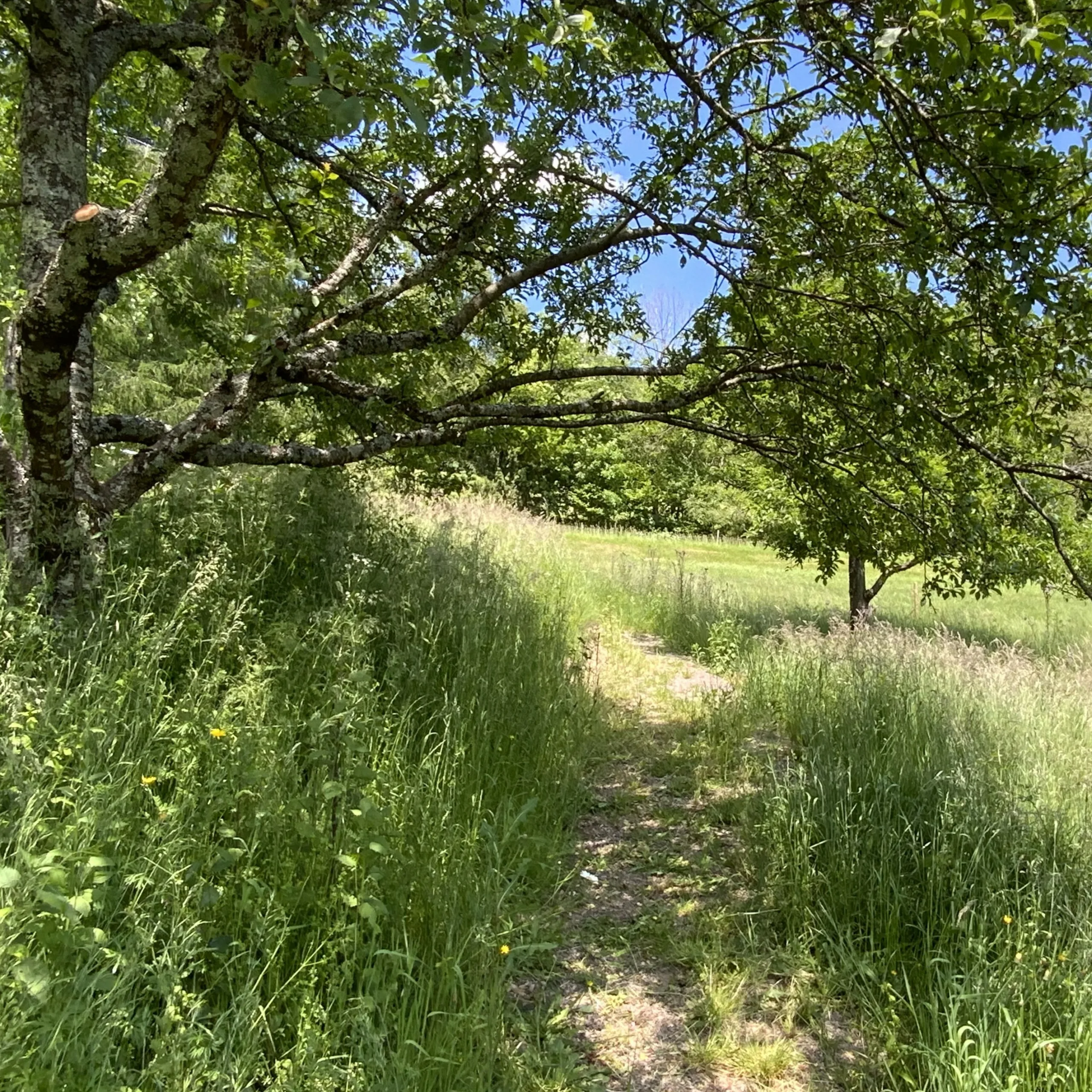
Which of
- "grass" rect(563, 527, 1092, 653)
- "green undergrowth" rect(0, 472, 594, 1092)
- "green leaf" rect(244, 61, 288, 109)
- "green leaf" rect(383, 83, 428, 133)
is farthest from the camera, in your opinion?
"grass" rect(563, 527, 1092, 653)

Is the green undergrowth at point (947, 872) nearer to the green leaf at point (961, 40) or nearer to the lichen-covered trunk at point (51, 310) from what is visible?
the green leaf at point (961, 40)

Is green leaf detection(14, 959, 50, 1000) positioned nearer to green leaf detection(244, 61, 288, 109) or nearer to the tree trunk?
green leaf detection(244, 61, 288, 109)

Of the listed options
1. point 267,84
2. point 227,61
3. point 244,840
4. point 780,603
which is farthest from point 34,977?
point 780,603

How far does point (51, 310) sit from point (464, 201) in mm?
2144

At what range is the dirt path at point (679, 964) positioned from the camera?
2240mm

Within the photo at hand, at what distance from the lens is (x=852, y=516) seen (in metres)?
4.05

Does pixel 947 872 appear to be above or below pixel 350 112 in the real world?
below

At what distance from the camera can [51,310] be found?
2199mm

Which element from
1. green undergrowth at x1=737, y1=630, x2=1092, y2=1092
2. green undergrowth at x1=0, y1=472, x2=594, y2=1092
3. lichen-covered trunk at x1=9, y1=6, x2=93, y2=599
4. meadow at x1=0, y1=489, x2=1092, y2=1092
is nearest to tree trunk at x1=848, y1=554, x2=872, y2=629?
meadow at x1=0, y1=489, x2=1092, y2=1092

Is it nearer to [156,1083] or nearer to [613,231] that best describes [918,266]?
[613,231]

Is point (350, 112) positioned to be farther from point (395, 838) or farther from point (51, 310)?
point (395, 838)

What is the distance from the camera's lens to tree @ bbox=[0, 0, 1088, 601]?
79.1 inches

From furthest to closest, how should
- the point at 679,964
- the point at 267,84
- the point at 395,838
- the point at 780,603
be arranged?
the point at 780,603
the point at 679,964
the point at 395,838
the point at 267,84

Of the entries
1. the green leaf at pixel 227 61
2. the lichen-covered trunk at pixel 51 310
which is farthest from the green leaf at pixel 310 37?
the lichen-covered trunk at pixel 51 310
